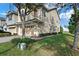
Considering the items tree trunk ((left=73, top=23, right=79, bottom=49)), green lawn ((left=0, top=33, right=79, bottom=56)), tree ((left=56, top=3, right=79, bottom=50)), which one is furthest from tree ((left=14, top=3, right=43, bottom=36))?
tree trunk ((left=73, top=23, right=79, bottom=49))

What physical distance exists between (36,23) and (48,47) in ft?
1.09

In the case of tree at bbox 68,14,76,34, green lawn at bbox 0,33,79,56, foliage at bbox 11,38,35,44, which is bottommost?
green lawn at bbox 0,33,79,56

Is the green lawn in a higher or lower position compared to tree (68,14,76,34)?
lower

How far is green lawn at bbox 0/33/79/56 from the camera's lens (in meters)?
2.52

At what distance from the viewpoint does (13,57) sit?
250cm

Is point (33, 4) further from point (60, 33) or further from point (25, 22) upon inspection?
point (60, 33)

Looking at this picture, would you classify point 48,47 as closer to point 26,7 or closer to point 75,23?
point 75,23

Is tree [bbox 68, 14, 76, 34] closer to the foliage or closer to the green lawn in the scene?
the green lawn

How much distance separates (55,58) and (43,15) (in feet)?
1.79

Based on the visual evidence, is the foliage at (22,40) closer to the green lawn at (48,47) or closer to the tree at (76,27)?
the green lawn at (48,47)

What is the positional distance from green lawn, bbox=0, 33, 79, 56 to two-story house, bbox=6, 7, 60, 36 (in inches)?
4.4

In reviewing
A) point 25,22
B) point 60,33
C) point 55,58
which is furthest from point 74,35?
point 25,22

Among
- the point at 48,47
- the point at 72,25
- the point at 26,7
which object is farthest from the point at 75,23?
the point at 26,7

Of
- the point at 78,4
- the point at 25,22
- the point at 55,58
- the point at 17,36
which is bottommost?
the point at 55,58
